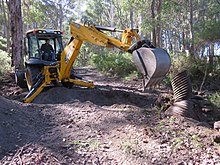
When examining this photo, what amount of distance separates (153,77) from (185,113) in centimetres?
97

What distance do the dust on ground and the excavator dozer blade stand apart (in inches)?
28.1

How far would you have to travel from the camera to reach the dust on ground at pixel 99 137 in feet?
11.8

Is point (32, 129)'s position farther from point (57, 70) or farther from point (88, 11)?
point (88, 11)

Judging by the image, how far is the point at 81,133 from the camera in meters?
4.48

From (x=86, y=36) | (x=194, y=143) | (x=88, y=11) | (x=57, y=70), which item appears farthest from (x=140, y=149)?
(x=88, y=11)

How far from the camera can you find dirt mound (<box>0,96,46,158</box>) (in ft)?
13.4

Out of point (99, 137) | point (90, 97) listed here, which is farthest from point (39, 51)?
point (99, 137)

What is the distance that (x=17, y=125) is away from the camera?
4.70 m

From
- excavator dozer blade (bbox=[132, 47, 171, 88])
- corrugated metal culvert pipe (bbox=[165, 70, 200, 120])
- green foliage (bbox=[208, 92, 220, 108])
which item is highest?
excavator dozer blade (bbox=[132, 47, 171, 88])

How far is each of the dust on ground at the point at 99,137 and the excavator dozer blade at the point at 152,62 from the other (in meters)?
0.71

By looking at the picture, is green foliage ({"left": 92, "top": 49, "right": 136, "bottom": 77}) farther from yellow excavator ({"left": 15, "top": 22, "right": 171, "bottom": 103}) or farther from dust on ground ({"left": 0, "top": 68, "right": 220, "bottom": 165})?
dust on ground ({"left": 0, "top": 68, "right": 220, "bottom": 165})

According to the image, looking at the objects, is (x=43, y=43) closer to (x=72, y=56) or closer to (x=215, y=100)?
(x=72, y=56)

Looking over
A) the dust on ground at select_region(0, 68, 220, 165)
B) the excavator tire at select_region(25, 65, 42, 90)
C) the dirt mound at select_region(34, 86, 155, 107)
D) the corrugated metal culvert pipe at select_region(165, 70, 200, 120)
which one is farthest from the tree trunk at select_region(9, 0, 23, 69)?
the corrugated metal culvert pipe at select_region(165, 70, 200, 120)

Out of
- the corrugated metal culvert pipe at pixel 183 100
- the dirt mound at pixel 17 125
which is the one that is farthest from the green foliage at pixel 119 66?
the dirt mound at pixel 17 125
